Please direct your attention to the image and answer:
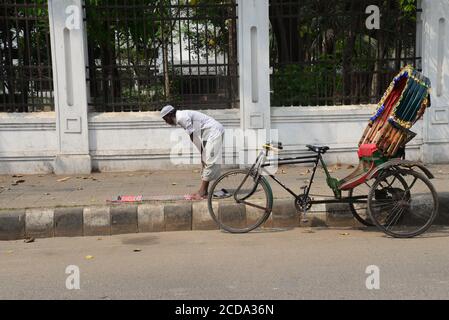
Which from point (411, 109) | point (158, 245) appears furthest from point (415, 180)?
point (158, 245)

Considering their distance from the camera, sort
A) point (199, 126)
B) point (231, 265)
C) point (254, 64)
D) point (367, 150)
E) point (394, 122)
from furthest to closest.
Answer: point (254, 64) < point (199, 126) < point (367, 150) < point (394, 122) < point (231, 265)

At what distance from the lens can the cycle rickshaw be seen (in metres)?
5.59

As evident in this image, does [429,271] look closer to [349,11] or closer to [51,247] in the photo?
[51,247]

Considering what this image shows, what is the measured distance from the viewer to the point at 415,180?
5.66 m

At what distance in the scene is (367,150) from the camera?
18.8ft

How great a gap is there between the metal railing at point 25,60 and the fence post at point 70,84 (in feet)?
1.26

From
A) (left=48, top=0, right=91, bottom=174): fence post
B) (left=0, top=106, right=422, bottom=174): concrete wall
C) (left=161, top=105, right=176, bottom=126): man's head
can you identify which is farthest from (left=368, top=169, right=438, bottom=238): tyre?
(left=48, top=0, right=91, bottom=174): fence post

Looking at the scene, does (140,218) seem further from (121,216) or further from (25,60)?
(25,60)

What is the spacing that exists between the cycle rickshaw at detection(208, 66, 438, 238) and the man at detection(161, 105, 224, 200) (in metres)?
0.47

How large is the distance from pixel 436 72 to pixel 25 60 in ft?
20.9

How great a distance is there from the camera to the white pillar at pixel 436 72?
867 centimetres

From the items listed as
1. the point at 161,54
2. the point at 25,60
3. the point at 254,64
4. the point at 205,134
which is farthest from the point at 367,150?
the point at 25,60

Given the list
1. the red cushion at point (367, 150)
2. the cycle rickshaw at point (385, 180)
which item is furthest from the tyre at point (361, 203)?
the red cushion at point (367, 150)
